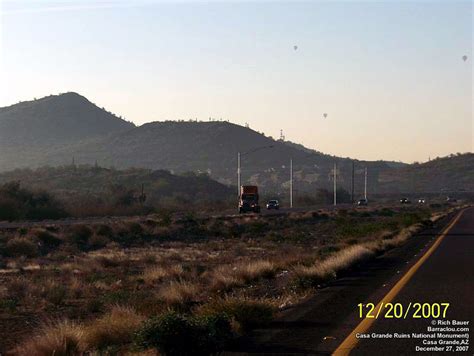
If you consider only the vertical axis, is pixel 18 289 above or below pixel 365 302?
below

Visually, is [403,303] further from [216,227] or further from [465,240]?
[216,227]

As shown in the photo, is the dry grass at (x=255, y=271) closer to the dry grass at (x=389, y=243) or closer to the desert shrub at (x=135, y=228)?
the dry grass at (x=389, y=243)

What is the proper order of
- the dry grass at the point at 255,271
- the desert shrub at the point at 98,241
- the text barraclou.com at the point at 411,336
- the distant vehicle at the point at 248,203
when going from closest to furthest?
the text barraclou.com at the point at 411,336 → the dry grass at the point at 255,271 → the desert shrub at the point at 98,241 → the distant vehicle at the point at 248,203

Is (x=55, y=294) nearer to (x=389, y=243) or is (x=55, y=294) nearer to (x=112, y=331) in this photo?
(x=112, y=331)

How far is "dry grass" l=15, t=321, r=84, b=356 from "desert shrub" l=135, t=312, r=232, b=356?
1.28m

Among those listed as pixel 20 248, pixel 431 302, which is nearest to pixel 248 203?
pixel 20 248

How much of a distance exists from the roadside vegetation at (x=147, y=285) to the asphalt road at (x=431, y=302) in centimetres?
223

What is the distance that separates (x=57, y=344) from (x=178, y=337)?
2.08m

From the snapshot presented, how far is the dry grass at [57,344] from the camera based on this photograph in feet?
43.7

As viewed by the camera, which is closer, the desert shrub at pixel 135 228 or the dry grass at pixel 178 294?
the dry grass at pixel 178 294

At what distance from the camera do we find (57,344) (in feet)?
44.1

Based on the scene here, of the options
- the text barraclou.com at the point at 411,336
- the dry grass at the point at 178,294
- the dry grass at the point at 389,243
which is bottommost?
the dry grass at the point at 389,243

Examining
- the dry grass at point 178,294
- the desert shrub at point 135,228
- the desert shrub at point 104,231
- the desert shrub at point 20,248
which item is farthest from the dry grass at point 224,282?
the desert shrub at point 135,228

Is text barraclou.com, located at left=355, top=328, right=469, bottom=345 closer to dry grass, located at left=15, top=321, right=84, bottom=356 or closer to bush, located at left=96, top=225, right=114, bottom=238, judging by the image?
dry grass, located at left=15, top=321, right=84, bottom=356
